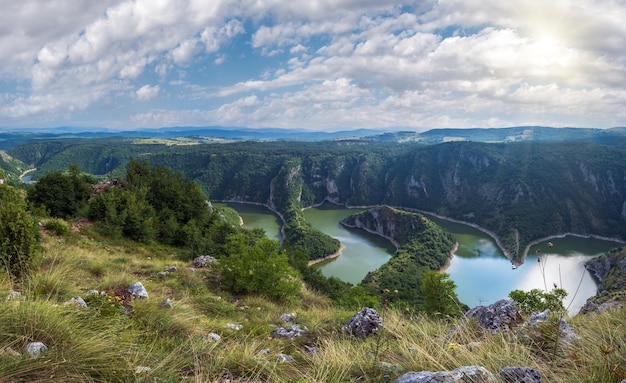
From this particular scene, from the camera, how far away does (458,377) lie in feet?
7.34

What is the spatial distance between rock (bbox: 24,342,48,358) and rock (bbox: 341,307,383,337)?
397 centimetres

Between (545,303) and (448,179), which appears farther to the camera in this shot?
(448,179)

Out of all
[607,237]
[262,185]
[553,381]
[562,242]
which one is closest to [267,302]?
[553,381]

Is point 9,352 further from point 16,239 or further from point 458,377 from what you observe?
point 16,239

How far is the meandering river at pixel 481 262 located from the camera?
56.0 metres

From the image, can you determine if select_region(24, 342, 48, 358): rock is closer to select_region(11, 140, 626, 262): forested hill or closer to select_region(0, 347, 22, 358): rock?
select_region(0, 347, 22, 358): rock

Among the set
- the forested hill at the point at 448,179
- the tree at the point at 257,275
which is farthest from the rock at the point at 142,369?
the forested hill at the point at 448,179

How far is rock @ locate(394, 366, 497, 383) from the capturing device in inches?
88.6

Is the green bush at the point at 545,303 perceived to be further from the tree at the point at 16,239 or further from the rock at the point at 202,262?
the rock at the point at 202,262

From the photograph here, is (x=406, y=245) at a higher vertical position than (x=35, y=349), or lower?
lower

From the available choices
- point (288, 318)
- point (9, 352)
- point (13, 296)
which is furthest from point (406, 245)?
point (9, 352)

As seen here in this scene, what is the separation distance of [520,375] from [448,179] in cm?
15086

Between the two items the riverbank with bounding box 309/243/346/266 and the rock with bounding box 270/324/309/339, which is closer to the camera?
the rock with bounding box 270/324/309/339

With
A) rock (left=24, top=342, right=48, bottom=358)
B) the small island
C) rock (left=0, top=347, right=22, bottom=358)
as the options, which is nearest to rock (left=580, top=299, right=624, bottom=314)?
Result: rock (left=24, top=342, right=48, bottom=358)
